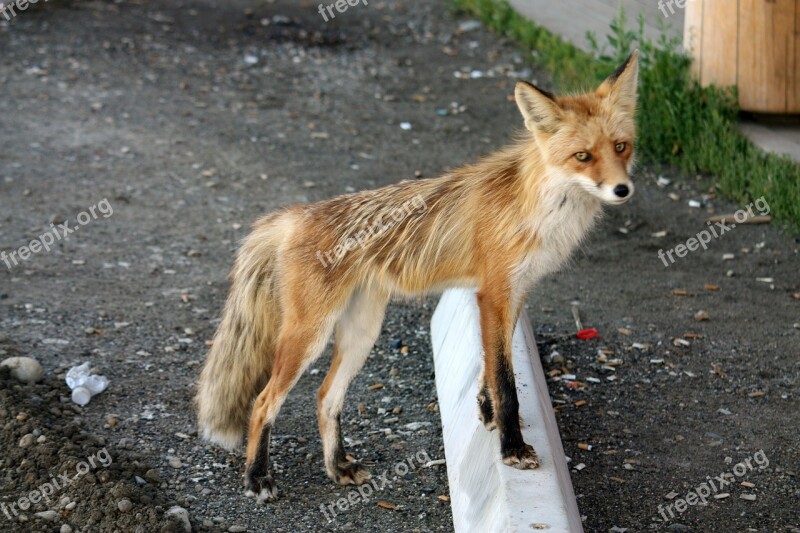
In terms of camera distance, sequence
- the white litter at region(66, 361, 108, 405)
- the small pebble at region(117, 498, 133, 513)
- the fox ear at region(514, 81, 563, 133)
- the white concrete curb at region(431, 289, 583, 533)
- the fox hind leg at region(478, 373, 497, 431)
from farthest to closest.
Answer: the white litter at region(66, 361, 108, 405) < the fox hind leg at region(478, 373, 497, 431) < the small pebble at region(117, 498, 133, 513) < the fox ear at region(514, 81, 563, 133) < the white concrete curb at region(431, 289, 583, 533)

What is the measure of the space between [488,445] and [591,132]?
55.2 inches

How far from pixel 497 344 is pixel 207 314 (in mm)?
2665

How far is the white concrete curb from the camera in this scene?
3.63m

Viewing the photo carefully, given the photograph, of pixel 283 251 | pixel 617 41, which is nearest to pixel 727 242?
pixel 617 41

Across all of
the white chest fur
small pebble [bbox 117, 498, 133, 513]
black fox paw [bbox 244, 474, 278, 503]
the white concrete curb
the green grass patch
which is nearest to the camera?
the white concrete curb

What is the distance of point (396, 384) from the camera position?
17.6ft

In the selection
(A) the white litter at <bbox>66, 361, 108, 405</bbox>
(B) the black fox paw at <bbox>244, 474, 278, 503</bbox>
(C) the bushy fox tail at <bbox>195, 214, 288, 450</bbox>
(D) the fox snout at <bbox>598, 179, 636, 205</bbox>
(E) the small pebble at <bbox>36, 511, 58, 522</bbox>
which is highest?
(D) the fox snout at <bbox>598, 179, 636, 205</bbox>

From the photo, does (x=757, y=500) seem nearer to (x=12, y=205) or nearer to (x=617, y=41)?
(x=617, y=41)

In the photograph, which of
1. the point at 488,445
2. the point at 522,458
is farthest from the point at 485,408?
the point at 522,458

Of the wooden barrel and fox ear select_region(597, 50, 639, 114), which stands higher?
fox ear select_region(597, 50, 639, 114)

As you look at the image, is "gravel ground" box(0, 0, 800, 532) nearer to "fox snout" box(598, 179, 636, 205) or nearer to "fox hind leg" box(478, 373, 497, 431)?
"fox hind leg" box(478, 373, 497, 431)

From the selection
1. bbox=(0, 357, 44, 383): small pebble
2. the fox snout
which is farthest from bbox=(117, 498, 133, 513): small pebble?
the fox snout

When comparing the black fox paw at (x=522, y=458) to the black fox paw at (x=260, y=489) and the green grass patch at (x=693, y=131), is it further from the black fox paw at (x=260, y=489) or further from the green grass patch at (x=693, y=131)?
the green grass patch at (x=693, y=131)

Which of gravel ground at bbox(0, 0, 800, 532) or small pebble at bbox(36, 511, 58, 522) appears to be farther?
gravel ground at bbox(0, 0, 800, 532)
